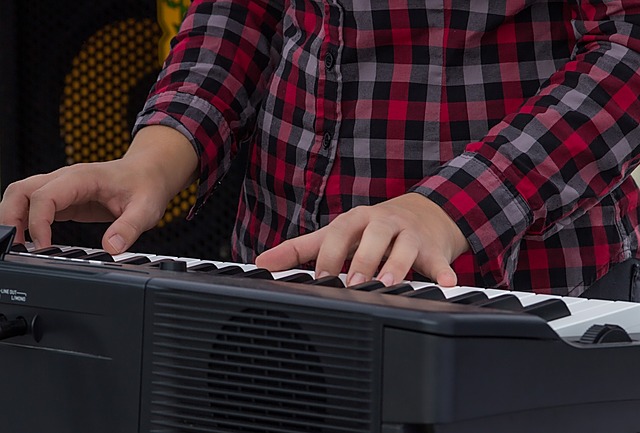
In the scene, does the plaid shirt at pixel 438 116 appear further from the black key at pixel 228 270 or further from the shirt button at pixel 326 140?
the black key at pixel 228 270

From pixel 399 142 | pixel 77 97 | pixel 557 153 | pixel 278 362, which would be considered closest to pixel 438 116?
pixel 399 142

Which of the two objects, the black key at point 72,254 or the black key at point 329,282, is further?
the black key at point 72,254

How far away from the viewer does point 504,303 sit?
0.59 meters

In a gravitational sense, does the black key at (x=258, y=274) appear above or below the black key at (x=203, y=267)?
below

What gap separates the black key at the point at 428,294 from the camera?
597mm

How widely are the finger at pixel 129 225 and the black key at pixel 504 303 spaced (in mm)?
380

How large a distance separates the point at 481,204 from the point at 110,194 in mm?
334

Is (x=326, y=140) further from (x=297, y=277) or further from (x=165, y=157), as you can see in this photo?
(x=297, y=277)

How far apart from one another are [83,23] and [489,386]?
44.6 inches

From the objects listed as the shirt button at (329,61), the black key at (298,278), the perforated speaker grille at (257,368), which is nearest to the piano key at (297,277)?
the black key at (298,278)

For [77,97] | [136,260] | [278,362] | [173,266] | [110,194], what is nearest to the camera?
[278,362]

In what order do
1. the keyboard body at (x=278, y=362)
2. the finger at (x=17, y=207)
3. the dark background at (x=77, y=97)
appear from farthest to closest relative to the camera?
the dark background at (x=77, y=97) → the finger at (x=17, y=207) → the keyboard body at (x=278, y=362)

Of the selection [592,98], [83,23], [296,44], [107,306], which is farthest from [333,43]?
[83,23]

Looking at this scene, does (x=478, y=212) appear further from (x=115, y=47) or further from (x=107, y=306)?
(x=115, y=47)
